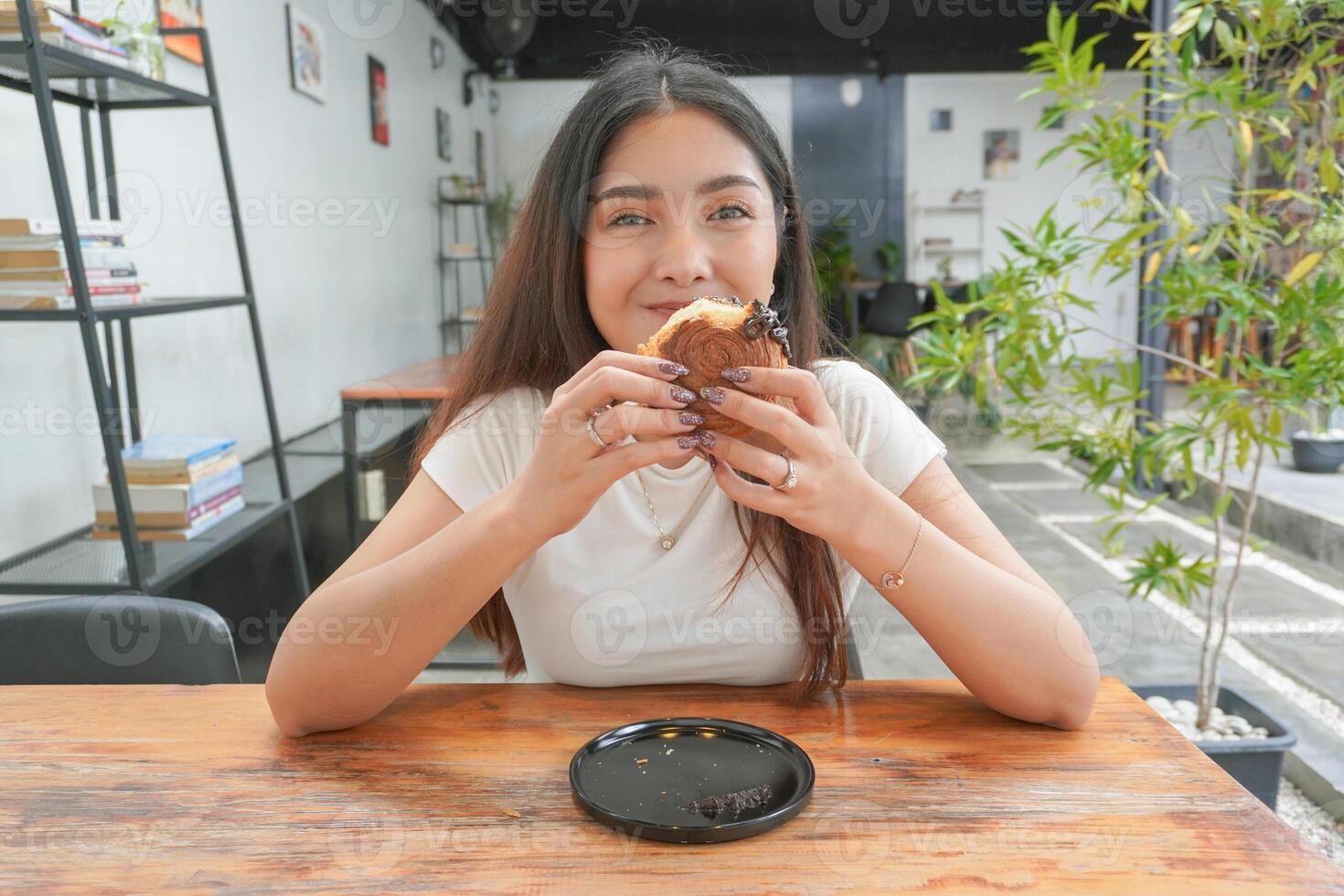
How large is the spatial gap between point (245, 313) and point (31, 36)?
6.35ft

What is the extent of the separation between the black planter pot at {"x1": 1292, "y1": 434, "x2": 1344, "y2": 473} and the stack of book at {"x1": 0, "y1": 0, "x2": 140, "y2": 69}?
6.16 meters

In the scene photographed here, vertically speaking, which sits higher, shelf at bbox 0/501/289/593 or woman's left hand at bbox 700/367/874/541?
woman's left hand at bbox 700/367/874/541

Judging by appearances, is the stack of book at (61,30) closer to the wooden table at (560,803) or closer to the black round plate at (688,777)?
the wooden table at (560,803)

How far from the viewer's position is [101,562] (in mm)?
2418

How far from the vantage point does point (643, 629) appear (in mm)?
1335

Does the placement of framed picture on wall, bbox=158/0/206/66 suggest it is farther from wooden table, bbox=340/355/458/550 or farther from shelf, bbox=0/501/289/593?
shelf, bbox=0/501/289/593

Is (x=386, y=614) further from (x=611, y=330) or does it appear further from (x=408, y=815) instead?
(x=611, y=330)

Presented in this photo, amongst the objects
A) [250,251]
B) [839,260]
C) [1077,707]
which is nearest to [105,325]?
[250,251]

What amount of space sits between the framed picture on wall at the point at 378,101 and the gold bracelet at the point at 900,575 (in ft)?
17.9

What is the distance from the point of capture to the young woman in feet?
3.46

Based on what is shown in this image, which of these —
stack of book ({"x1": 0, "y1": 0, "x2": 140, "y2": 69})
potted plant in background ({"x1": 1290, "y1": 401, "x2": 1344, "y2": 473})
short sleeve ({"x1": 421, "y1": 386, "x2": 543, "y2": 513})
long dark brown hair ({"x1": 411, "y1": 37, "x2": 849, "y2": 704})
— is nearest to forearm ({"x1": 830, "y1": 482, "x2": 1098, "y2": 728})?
long dark brown hair ({"x1": 411, "y1": 37, "x2": 849, "y2": 704})

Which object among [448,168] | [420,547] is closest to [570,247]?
[420,547]

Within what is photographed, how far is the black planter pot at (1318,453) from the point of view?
228 inches

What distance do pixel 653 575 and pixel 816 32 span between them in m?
9.79
